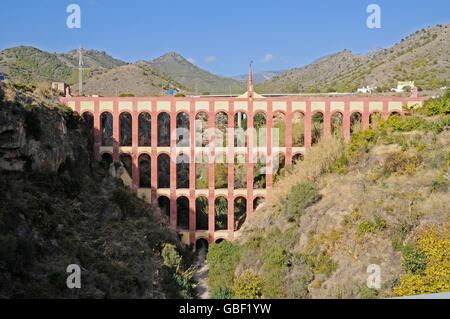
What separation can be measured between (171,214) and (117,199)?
5.66 m

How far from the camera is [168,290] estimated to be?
2300 centimetres

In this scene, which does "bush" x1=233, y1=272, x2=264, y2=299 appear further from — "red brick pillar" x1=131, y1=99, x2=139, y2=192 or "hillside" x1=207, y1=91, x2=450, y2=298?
"red brick pillar" x1=131, y1=99, x2=139, y2=192

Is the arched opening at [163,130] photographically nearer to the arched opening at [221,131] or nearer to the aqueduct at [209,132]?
the arched opening at [221,131]

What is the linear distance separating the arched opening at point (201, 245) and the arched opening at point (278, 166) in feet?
28.5

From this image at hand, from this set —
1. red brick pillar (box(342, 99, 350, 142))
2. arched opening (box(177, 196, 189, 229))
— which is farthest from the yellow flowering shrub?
arched opening (box(177, 196, 189, 229))

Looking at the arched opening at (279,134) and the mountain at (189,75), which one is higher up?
the mountain at (189,75)

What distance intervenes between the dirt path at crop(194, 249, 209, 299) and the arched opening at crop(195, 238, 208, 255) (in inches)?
8.5

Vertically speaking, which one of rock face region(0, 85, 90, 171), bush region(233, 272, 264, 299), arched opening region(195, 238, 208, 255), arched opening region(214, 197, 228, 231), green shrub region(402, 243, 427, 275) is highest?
rock face region(0, 85, 90, 171)

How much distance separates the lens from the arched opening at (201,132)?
4730cm

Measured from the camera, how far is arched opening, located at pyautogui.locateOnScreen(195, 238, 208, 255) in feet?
111

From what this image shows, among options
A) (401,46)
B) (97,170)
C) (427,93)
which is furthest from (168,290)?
(401,46)

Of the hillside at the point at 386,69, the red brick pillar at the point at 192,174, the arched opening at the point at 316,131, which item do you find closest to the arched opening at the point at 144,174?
the red brick pillar at the point at 192,174
